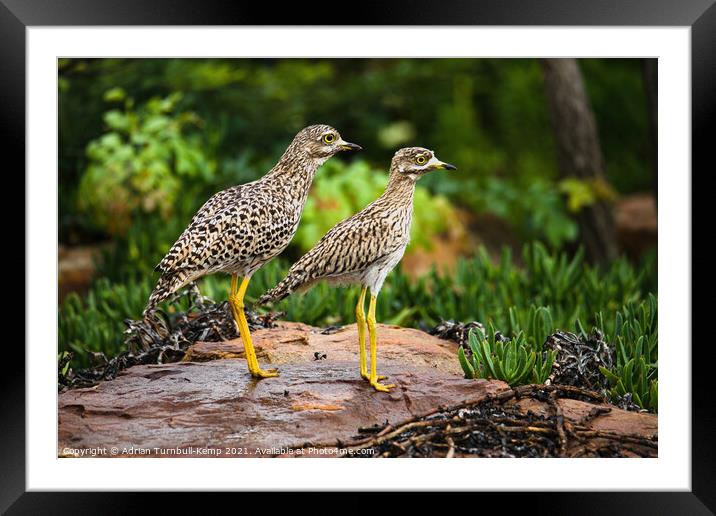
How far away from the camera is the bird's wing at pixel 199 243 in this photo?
539cm

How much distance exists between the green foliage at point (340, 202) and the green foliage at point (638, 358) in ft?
11.8

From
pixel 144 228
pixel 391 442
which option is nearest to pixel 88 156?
pixel 144 228

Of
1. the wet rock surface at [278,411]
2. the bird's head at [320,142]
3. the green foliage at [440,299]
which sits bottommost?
the wet rock surface at [278,411]

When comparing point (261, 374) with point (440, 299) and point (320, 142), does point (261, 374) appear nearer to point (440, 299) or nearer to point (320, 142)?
point (320, 142)

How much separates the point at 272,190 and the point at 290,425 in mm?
1481

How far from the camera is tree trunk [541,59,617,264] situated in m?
10.2

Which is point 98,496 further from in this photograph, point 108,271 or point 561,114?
point 561,114

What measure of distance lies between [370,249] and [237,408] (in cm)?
122

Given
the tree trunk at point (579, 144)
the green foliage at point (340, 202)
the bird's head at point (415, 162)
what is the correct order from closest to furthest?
the bird's head at point (415, 162) → the green foliage at point (340, 202) → the tree trunk at point (579, 144)

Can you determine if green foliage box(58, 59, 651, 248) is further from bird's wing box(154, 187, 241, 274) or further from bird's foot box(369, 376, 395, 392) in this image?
bird's foot box(369, 376, 395, 392)

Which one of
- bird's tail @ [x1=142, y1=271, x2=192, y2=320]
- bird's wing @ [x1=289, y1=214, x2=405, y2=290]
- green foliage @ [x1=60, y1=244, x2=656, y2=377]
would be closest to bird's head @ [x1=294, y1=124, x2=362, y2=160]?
bird's wing @ [x1=289, y1=214, x2=405, y2=290]

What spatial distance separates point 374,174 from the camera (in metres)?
9.98
